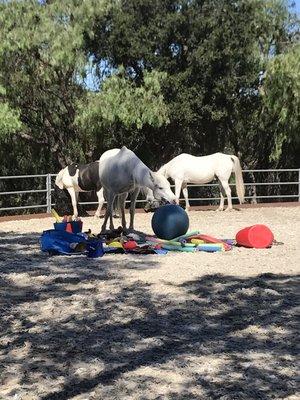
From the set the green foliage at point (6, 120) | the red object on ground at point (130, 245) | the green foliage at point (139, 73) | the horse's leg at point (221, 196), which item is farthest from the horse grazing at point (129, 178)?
the green foliage at point (139, 73)

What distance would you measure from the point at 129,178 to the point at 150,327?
492cm

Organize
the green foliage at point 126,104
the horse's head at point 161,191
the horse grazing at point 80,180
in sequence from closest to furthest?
the horse's head at point 161,191, the horse grazing at point 80,180, the green foliage at point 126,104

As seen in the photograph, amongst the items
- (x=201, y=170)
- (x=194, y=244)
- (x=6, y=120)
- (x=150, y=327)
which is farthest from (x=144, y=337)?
(x=6, y=120)

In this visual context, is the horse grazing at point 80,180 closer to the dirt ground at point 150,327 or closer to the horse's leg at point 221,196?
the horse's leg at point 221,196

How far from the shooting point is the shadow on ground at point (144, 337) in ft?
11.2

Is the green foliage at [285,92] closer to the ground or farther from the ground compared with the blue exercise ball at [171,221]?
farther from the ground

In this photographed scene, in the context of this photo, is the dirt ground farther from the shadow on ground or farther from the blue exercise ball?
the blue exercise ball

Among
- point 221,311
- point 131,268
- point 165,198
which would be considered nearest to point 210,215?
point 165,198

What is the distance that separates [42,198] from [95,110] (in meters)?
7.67

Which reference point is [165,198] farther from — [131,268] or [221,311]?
→ [221,311]

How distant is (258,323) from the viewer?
A: 4707 millimetres

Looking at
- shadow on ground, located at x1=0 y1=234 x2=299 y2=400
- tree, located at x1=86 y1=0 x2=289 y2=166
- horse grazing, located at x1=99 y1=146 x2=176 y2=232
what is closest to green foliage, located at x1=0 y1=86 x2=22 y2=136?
tree, located at x1=86 y1=0 x2=289 y2=166

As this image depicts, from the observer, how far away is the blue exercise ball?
9.13m

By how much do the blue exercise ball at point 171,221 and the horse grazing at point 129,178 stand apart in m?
0.29
